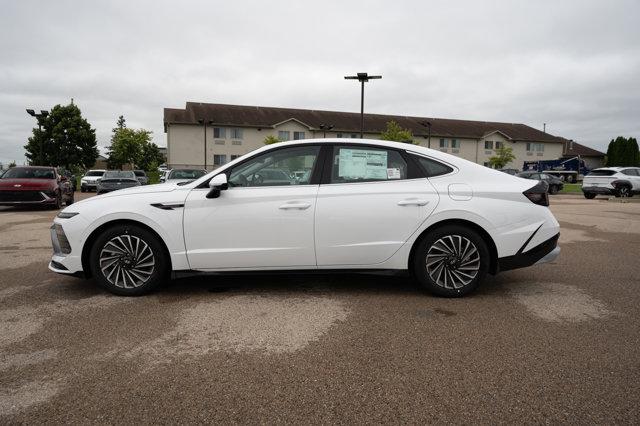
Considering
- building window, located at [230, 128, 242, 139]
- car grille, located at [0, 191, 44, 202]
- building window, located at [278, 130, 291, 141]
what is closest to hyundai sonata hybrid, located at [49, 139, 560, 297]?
car grille, located at [0, 191, 44, 202]

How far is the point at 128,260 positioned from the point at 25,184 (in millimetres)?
11808

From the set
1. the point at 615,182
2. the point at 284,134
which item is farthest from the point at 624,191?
the point at 284,134

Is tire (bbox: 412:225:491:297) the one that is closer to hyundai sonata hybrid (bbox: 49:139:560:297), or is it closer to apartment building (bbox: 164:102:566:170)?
hyundai sonata hybrid (bbox: 49:139:560:297)

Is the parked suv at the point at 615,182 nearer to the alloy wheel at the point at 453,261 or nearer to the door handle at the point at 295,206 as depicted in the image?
the alloy wheel at the point at 453,261

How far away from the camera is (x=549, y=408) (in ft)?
7.76

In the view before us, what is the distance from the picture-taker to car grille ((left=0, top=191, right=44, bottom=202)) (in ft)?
44.0

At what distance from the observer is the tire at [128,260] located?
14.0ft

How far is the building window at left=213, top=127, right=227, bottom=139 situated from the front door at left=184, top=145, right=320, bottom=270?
147 ft

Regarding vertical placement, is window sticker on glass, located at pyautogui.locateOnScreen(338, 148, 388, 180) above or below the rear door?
above

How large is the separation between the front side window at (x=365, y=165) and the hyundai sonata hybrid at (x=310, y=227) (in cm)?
2

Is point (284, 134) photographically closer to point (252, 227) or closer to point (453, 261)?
point (252, 227)

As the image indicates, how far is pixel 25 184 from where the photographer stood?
535 inches

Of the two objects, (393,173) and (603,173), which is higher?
(603,173)

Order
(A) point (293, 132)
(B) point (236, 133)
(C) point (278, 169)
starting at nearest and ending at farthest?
(C) point (278, 169)
(B) point (236, 133)
(A) point (293, 132)
